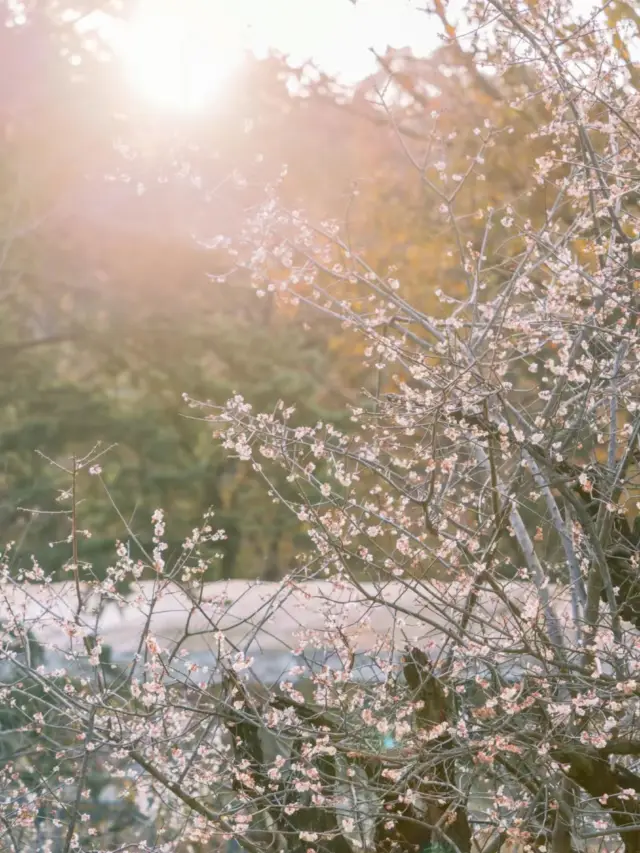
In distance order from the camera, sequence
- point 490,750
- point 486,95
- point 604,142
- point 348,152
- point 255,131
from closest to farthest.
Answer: point 490,750 → point 604,142 → point 486,95 → point 255,131 → point 348,152

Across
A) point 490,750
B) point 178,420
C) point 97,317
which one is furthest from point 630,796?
point 97,317

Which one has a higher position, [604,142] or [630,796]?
[604,142]

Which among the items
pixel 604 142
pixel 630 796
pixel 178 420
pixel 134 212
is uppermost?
pixel 134 212

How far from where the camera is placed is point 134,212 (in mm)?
12672

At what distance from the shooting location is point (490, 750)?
347 cm

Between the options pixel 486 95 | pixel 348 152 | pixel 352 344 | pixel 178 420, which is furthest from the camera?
pixel 178 420

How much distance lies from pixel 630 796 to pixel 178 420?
9.22 meters

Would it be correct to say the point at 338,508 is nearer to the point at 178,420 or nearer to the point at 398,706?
the point at 398,706

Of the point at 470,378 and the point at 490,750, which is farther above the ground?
the point at 470,378

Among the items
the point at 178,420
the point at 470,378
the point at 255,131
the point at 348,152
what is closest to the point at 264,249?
the point at 470,378

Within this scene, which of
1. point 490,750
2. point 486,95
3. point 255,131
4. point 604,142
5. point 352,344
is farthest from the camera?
point 255,131

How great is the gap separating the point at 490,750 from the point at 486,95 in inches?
201

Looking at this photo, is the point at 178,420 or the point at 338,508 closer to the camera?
the point at 338,508

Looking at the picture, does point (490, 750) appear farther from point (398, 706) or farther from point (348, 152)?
point (348, 152)
